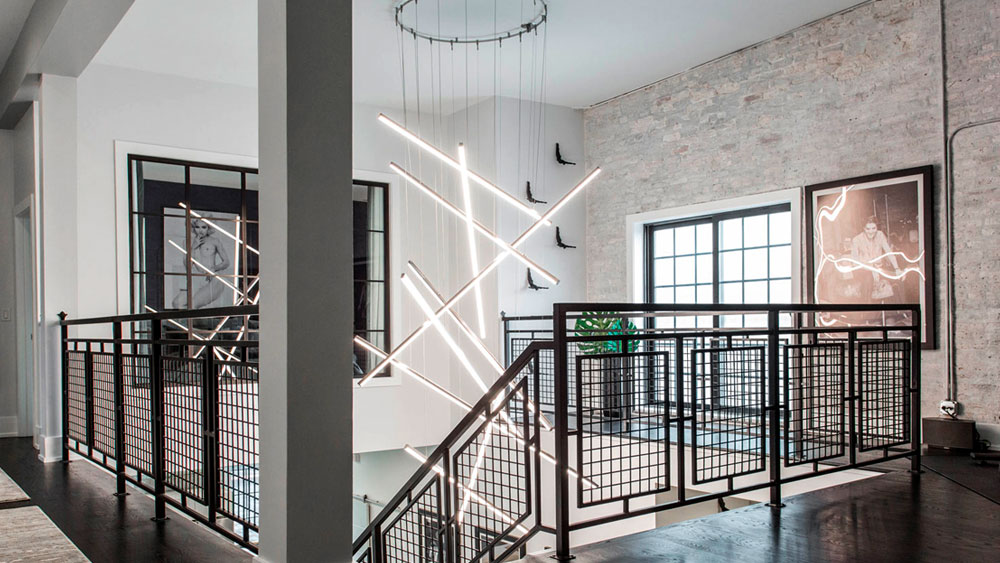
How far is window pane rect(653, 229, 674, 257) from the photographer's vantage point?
794cm

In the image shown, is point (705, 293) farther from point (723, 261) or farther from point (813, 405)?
point (813, 405)

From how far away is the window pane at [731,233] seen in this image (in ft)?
23.8

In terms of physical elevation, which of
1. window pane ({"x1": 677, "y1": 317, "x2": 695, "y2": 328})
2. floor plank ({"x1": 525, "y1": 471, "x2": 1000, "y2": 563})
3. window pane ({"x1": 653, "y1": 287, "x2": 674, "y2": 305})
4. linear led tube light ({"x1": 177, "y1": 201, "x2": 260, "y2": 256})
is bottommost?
floor plank ({"x1": 525, "y1": 471, "x2": 1000, "y2": 563})

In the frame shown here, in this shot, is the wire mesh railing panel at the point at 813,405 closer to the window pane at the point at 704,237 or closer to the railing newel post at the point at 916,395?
the railing newel post at the point at 916,395

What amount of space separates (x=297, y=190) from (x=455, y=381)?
6397 mm

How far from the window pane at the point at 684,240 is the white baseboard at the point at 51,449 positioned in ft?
19.0

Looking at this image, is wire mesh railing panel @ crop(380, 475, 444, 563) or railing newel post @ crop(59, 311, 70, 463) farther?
railing newel post @ crop(59, 311, 70, 463)

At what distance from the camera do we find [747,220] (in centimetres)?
716

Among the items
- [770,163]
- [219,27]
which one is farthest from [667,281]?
[219,27]

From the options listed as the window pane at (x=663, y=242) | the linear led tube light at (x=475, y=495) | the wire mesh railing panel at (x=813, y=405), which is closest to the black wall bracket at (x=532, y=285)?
the window pane at (x=663, y=242)

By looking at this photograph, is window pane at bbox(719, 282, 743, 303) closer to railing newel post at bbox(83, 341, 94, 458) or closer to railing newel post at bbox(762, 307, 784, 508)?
railing newel post at bbox(762, 307, 784, 508)

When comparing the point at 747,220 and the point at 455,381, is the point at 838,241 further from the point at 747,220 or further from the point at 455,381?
the point at 455,381

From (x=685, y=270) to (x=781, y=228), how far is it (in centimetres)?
123

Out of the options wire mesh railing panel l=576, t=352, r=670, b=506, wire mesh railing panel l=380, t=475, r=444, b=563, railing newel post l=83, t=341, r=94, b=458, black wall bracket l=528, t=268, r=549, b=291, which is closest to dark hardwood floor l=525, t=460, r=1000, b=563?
wire mesh railing panel l=576, t=352, r=670, b=506
